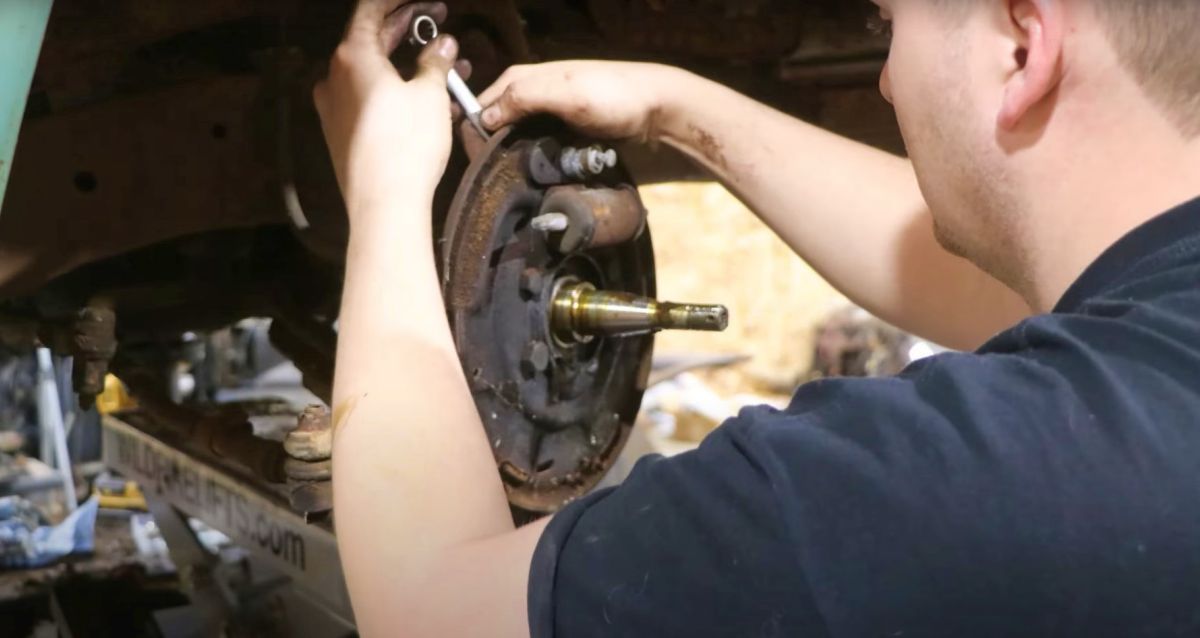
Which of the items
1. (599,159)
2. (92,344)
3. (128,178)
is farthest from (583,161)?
(92,344)

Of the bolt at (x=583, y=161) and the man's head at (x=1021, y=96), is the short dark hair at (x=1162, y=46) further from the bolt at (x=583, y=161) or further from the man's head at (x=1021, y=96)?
the bolt at (x=583, y=161)

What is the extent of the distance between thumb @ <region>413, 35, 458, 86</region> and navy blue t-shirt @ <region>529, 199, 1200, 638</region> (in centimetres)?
36

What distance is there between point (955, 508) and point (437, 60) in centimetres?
46

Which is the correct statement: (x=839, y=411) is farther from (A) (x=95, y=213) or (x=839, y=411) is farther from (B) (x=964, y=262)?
(A) (x=95, y=213)

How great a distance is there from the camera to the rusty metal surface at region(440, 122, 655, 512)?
0.69 meters

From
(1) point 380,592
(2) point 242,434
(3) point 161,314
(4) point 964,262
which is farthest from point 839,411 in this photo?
(3) point 161,314

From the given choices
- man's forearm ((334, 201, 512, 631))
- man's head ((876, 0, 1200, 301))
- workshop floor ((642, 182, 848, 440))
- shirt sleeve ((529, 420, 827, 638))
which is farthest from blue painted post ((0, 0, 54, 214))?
workshop floor ((642, 182, 848, 440))

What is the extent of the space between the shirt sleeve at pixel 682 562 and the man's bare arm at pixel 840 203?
0.42 metres

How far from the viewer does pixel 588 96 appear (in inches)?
29.2

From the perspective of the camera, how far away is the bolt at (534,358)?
29.3 inches

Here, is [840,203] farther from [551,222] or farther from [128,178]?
[128,178]

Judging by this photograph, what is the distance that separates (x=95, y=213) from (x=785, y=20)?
2.20 feet

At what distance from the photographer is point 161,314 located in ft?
3.76

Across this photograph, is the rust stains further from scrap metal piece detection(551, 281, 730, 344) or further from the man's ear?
the man's ear
